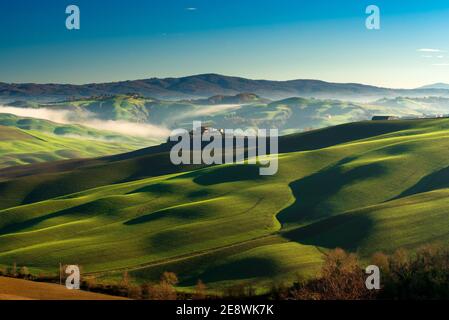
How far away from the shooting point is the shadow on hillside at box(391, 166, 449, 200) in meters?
155

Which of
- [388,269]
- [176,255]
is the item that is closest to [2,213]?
[176,255]

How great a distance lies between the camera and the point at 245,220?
141250mm

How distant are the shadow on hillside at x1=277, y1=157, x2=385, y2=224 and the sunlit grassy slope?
30cm

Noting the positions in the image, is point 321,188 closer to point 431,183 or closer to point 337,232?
point 431,183

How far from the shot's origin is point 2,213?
180 meters

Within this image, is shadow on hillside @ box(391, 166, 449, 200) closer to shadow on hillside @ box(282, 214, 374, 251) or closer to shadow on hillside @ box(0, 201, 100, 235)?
shadow on hillside @ box(282, 214, 374, 251)

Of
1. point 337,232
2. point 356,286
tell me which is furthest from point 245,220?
point 356,286

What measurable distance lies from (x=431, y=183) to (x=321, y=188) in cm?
2932

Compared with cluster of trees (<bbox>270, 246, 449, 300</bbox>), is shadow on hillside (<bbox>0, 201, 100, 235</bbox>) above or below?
below

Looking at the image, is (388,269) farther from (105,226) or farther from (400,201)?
(105,226)

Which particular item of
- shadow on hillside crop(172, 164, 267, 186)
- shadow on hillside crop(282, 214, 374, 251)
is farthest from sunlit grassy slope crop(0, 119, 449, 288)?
shadow on hillside crop(172, 164, 267, 186)

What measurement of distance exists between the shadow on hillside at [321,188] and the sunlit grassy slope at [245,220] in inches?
11.7

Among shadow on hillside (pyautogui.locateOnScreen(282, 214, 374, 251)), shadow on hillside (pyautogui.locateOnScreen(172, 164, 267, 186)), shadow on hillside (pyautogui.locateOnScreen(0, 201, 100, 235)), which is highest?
shadow on hillside (pyautogui.locateOnScreen(172, 164, 267, 186))
